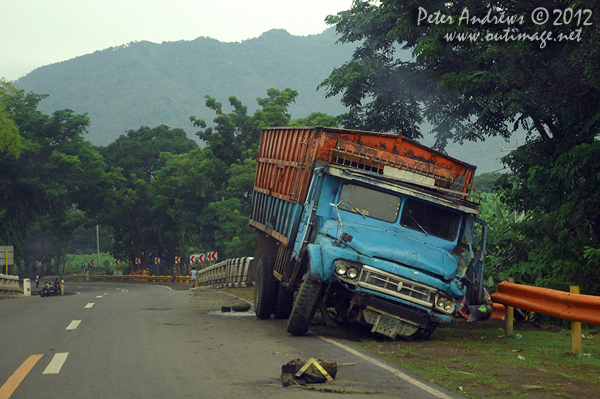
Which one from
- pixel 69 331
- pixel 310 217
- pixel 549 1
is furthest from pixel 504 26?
pixel 69 331

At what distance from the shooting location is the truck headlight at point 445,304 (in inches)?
380

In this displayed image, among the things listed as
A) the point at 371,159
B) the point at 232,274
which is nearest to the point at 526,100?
the point at 371,159

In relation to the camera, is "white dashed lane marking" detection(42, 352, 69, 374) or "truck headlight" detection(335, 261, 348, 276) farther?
"truck headlight" detection(335, 261, 348, 276)

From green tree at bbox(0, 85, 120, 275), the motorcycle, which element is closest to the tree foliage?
the motorcycle

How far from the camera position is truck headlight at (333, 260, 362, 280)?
9.55 metres

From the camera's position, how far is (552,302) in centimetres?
983

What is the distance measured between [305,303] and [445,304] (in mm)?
2105

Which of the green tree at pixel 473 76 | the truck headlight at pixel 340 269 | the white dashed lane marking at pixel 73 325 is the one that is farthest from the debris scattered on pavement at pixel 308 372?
the green tree at pixel 473 76

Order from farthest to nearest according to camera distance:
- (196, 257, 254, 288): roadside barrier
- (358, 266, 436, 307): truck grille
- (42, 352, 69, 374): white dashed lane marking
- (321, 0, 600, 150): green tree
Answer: (196, 257, 254, 288): roadside barrier → (321, 0, 600, 150): green tree → (358, 266, 436, 307): truck grille → (42, 352, 69, 374): white dashed lane marking

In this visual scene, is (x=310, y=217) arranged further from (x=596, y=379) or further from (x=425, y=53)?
(x=425, y=53)

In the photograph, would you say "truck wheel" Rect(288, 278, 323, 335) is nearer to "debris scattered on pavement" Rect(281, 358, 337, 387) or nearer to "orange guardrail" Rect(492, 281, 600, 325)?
"debris scattered on pavement" Rect(281, 358, 337, 387)

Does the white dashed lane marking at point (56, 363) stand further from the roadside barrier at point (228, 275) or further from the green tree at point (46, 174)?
the green tree at point (46, 174)

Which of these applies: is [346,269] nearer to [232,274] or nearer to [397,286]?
[397,286]

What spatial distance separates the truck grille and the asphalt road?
1.02 meters
